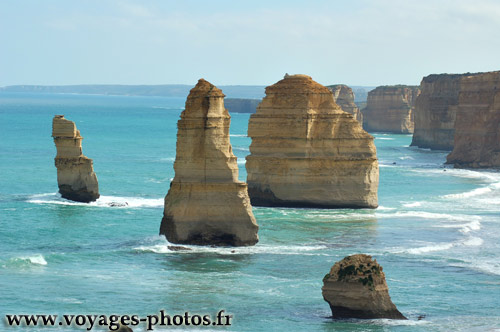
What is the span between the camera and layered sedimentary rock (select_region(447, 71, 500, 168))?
300ft

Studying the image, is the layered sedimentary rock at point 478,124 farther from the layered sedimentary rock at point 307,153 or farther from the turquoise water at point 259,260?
the layered sedimentary rock at point 307,153

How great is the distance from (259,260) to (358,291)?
972 cm

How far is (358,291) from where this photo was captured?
1104 inches

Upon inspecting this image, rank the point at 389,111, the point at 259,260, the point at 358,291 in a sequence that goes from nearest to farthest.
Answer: the point at 358,291 < the point at 259,260 < the point at 389,111

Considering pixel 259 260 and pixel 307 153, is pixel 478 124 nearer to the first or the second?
pixel 307 153

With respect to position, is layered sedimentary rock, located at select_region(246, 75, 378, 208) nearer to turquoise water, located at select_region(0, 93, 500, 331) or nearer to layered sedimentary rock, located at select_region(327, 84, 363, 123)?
turquoise water, located at select_region(0, 93, 500, 331)

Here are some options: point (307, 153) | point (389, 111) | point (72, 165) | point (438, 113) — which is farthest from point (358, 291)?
point (389, 111)

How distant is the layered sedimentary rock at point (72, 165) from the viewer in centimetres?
5312

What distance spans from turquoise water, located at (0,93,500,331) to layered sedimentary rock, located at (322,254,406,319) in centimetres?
42

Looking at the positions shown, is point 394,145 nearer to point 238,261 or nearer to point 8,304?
point 238,261

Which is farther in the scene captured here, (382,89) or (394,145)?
(382,89)

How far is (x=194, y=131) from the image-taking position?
4016cm

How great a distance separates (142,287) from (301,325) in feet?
21.2

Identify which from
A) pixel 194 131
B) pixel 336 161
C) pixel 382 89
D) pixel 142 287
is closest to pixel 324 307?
pixel 142 287
